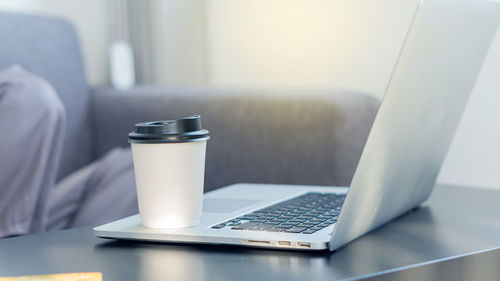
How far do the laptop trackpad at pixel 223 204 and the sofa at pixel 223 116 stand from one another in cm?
52

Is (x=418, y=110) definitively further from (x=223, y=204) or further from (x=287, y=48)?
(x=287, y=48)

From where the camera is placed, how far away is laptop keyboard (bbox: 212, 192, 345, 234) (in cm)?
65

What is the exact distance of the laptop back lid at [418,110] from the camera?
0.57 meters

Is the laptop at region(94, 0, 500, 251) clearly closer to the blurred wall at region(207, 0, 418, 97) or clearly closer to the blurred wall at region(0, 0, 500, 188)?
the blurred wall at region(0, 0, 500, 188)

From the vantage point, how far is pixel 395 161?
64cm

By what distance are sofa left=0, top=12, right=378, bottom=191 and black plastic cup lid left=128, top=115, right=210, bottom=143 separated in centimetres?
69

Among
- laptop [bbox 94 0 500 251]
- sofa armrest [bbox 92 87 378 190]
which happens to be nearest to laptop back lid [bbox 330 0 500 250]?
laptop [bbox 94 0 500 251]

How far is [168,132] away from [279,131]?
749mm

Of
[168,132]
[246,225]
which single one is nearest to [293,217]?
[246,225]

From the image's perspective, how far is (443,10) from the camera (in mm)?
594

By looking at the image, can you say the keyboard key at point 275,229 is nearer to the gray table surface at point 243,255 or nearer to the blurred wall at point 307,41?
the gray table surface at point 243,255

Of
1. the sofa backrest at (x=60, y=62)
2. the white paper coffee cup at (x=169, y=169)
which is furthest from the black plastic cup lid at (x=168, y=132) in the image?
the sofa backrest at (x=60, y=62)

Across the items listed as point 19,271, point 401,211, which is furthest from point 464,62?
point 19,271

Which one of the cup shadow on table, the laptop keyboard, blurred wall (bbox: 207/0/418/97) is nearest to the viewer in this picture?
the cup shadow on table
